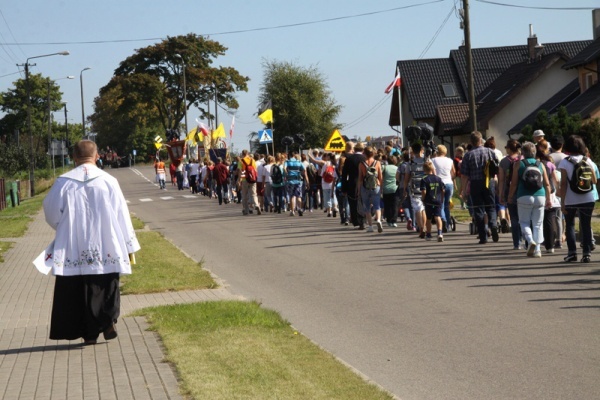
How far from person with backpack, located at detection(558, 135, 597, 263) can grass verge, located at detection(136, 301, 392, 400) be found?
5.44m

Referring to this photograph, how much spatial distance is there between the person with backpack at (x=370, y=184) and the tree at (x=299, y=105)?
2423 inches

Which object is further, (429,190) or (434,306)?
(429,190)

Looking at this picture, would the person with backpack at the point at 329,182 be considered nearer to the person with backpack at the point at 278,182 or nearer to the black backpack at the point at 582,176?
the person with backpack at the point at 278,182

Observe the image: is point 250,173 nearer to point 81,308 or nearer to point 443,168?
point 443,168

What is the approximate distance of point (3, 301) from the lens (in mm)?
13656

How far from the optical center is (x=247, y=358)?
8414 millimetres

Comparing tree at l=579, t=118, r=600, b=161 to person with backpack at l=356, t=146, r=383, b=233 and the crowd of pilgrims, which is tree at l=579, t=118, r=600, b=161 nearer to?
the crowd of pilgrims

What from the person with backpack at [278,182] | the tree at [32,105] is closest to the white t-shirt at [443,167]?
the person with backpack at [278,182]

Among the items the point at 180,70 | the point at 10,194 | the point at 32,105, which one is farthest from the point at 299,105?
the point at 32,105

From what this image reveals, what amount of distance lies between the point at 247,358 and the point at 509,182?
9.96 meters

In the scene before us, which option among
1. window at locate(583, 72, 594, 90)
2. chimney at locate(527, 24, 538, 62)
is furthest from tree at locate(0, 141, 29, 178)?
window at locate(583, 72, 594, 90)

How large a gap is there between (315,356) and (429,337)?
1500mm

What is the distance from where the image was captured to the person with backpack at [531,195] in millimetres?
15734

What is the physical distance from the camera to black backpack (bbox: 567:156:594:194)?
1496cm
